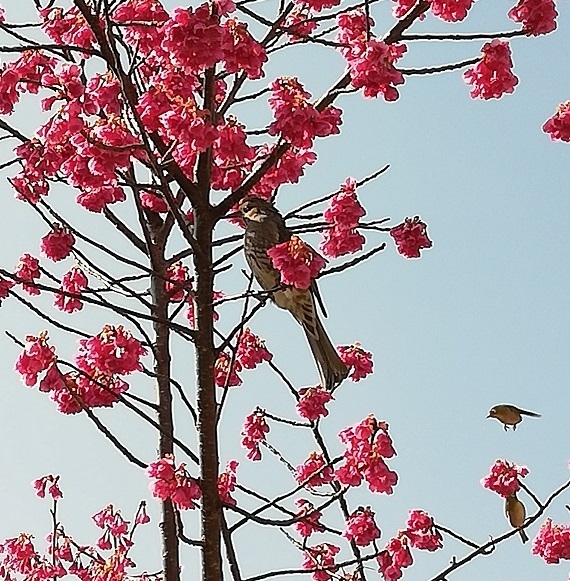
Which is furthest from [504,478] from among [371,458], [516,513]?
[371,458]

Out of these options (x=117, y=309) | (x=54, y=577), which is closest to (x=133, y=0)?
(x=117, y=309)

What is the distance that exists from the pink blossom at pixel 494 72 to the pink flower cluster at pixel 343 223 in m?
0.45

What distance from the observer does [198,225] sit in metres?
1.99

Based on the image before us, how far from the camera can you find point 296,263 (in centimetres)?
195

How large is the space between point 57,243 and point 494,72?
119 cm

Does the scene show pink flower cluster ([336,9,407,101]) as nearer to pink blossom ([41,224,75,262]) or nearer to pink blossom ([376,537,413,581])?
pink blossom ([41,224,75,262])

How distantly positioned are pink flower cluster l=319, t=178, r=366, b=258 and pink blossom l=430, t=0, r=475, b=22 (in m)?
0.56

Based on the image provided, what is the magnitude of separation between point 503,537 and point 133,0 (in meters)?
1.66

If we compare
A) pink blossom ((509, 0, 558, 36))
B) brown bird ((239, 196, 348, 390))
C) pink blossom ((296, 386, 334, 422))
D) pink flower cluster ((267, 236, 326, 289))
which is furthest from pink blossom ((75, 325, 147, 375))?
pink blossom ((509, 0, 558, 36))

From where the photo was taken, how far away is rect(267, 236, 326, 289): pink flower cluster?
194cm

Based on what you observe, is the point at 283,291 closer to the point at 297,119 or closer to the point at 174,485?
the point at 174,485

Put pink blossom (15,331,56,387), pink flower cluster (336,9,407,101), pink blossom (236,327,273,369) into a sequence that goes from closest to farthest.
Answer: pink flower cluster (336,9,407,101) < pink blossom (15,331,56,387) < pink blossom (236,327,273,369)

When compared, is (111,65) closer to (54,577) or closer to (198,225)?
(198,225)

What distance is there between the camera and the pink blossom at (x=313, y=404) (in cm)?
297
